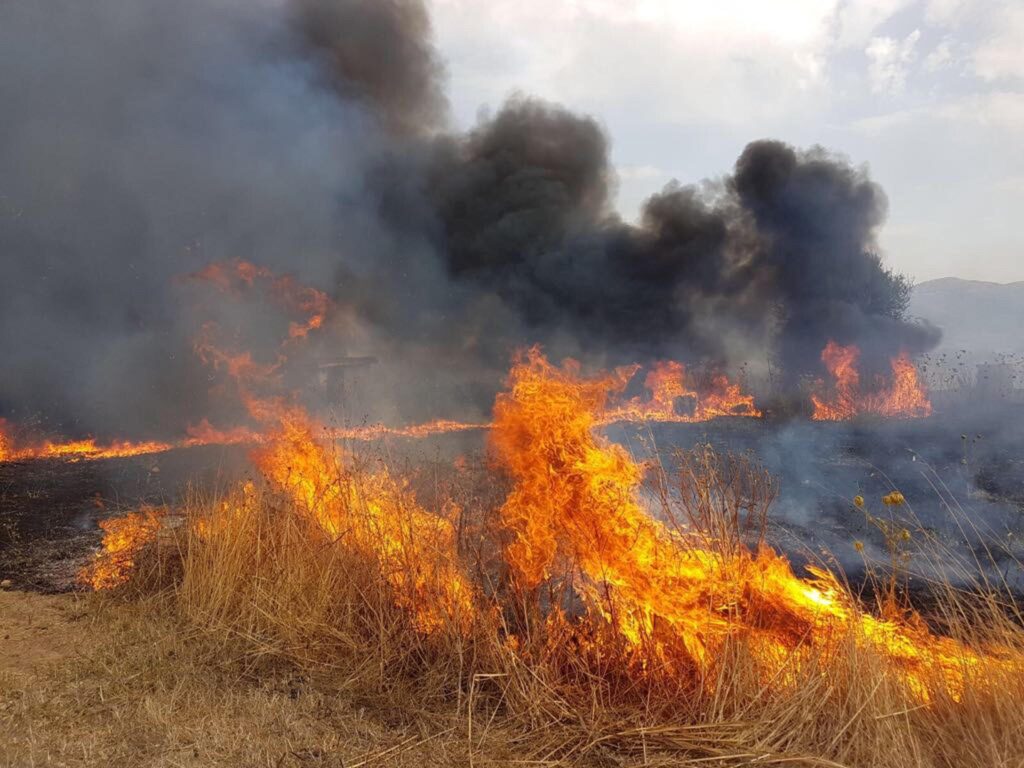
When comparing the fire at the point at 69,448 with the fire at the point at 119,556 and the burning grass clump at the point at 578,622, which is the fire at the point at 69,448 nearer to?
the fire at the point at 119,556

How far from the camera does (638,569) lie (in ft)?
14.5

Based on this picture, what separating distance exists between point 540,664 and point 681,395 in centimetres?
1852

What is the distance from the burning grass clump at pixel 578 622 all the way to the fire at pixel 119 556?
26cm

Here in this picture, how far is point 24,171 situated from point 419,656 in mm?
17847

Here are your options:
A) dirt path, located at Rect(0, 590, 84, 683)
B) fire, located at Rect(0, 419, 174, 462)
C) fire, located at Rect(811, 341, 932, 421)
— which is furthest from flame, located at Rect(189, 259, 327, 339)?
fire, located at Rect(811, 341, 932, 421)

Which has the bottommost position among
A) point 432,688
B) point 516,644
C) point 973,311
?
point 432,688

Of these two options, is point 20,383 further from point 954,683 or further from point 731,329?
point 731,329

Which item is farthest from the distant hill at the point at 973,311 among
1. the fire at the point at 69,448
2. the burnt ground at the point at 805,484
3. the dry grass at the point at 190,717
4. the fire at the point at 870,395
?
the dry grass at the point at 190,717

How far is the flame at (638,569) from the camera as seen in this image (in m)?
3.70

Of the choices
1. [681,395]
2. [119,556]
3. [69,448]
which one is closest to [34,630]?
[119,556]

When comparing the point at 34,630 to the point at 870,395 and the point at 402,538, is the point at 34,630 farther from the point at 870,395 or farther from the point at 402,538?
the point at 870,395

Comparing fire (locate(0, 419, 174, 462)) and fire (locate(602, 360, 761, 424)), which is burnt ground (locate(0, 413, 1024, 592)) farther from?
fire (locate(602, 360, 761, 424))

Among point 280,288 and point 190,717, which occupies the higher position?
point 280,288

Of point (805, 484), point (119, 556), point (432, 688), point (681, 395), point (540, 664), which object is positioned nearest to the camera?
point (540, 664)
